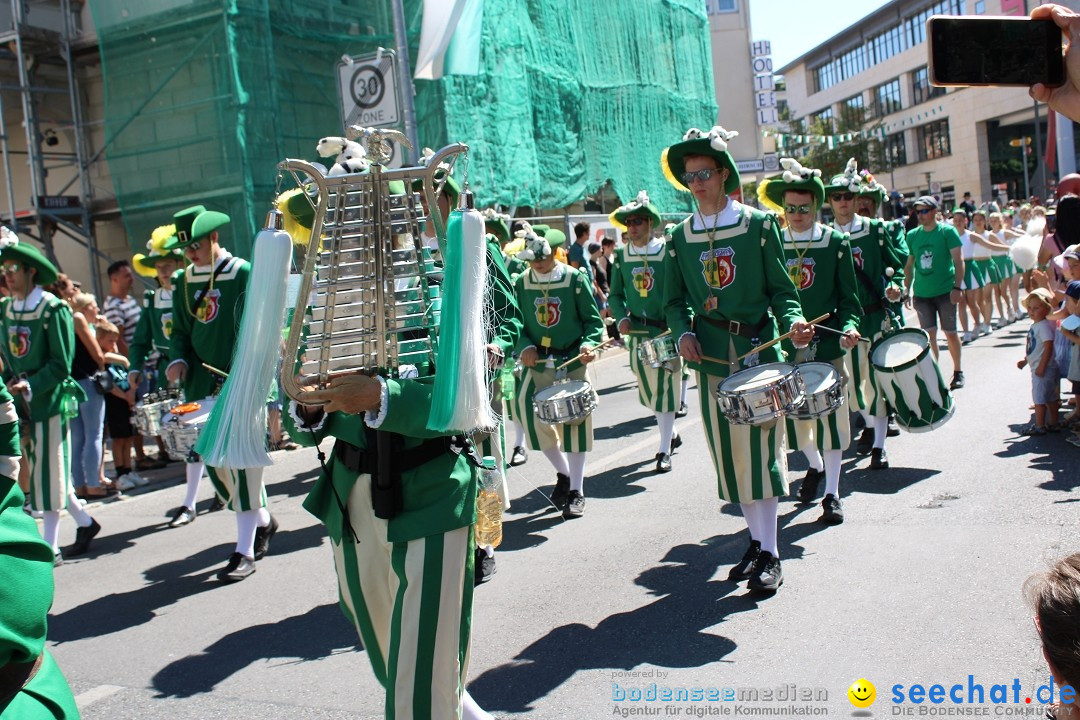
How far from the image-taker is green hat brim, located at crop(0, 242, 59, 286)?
22.4 feet

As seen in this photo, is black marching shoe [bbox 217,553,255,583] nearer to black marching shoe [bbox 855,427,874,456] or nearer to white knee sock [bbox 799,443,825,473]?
white knee sock [bbox 799,443,825,473]

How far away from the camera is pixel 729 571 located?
18.2ft

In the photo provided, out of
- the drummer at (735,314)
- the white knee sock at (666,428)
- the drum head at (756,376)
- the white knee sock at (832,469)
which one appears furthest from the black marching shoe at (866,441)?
the drum head at (756,376)

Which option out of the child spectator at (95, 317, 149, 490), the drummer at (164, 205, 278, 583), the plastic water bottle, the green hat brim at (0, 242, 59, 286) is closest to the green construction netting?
the child spectator at (95, 317, 149, 490)

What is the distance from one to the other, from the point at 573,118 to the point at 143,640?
17364mm

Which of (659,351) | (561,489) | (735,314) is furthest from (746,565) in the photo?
(659,351)

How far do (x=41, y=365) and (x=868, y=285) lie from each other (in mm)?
5948

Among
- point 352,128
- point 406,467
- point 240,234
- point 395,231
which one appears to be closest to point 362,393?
point 406,467

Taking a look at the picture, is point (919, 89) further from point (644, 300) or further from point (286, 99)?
point (644, 300)

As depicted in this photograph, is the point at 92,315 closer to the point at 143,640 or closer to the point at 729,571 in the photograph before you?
the point at 143,640

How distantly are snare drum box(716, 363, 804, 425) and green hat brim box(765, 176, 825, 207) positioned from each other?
2.13 metres

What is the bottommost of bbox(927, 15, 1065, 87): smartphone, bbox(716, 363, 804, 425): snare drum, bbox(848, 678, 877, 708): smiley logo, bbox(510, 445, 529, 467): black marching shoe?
bbox(848, 678, 877, 708): smiley logo

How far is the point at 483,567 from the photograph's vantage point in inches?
233

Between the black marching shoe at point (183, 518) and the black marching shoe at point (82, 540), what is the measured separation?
2.19ft
